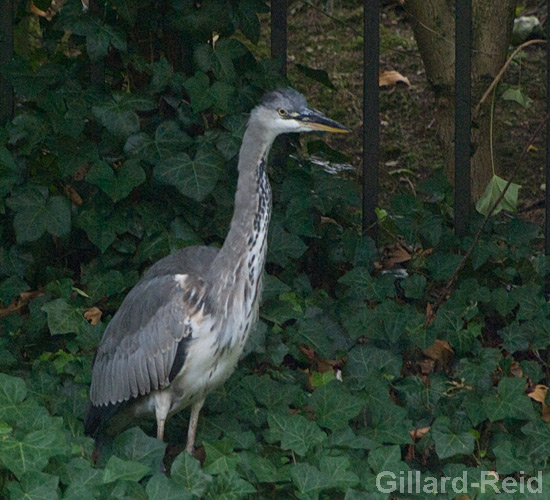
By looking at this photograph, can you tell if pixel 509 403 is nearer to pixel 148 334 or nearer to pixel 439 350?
pixel 439 350

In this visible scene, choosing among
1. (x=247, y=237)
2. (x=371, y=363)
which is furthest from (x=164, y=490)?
(x=371, y=363)

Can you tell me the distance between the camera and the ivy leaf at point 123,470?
3713 millimetres

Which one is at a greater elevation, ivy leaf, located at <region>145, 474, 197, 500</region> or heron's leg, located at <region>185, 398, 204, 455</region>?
ivy leaf, located at <region>145, 474, 197, 500</region>

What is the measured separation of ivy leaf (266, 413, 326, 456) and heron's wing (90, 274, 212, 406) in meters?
0.44

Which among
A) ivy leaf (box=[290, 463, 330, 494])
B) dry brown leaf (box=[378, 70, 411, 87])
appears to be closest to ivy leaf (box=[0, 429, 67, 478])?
ivy leaf (box=[290, 463, 330, 494])

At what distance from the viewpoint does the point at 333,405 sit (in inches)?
176

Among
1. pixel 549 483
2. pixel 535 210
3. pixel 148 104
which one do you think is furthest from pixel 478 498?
pixel 535 210

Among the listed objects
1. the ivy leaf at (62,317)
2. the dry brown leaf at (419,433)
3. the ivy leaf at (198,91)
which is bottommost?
the dry brown leaf at (419,433)

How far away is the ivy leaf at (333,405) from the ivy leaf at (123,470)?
2.98 feet

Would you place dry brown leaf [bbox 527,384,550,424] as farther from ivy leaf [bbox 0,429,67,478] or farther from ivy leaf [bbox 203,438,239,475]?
ivy leaf [bbox 0,429,67,478]

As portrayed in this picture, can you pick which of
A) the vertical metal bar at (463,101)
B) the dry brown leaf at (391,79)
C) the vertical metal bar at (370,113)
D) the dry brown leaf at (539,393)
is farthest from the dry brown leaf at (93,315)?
the dry brown leaf at (391,79)

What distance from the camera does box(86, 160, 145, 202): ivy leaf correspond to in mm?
5074

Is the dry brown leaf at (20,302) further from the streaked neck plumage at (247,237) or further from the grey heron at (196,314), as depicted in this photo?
the streaked neck plumage at (247,237)

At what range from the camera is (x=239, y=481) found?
3.91 m
